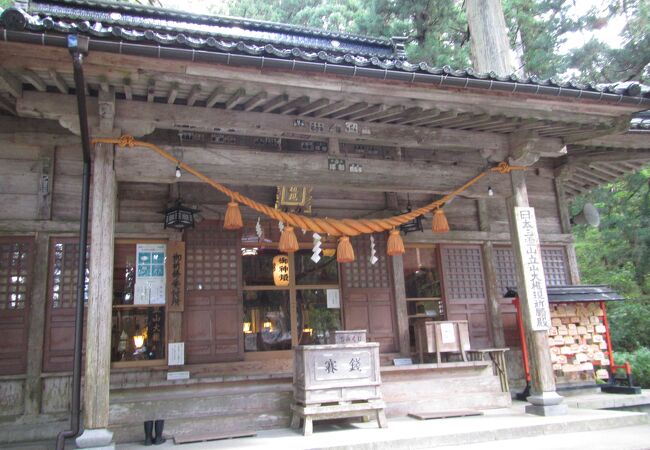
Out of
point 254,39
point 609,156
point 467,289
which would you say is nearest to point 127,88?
point 254,39

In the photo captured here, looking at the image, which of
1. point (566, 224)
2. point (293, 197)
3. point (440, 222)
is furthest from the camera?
point (566, 224)

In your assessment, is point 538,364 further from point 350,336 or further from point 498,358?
point 350,336

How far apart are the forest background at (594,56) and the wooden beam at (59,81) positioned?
41.8 ft

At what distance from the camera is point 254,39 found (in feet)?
35.5

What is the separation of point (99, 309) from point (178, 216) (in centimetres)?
285

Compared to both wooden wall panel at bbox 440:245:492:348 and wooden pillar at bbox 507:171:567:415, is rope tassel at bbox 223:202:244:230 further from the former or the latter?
wooden wall panel at bbox 440:245:492:348

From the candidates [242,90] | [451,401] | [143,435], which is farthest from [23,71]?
[451,401]

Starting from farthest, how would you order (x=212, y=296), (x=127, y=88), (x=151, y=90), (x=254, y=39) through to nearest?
(x=254, y=39) → (x=212, y=296) → (x=151, y=90) → (x=127, y=88)

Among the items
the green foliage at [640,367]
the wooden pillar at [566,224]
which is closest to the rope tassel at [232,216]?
the wooden pillar at [566,224]

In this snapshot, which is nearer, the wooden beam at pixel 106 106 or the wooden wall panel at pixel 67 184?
the wooden beam at pixel 106 106

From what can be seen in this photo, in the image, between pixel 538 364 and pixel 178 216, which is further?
pixel 178 216

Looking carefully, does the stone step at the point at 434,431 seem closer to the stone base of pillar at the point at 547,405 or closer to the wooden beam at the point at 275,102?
the stone base of pillar at the point at 547,405

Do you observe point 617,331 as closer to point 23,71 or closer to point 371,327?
point 371,327

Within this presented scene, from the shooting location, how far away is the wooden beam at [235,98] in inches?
253
